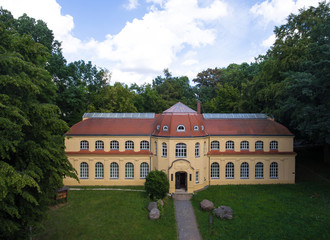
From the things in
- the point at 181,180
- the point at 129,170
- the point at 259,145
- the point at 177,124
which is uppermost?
the point at 177,124

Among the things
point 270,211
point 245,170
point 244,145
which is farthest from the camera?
point 244,145

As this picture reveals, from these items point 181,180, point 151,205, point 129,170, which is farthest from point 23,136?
point 181,180

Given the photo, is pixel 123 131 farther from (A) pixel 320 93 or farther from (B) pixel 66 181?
(A) pixel 320 93

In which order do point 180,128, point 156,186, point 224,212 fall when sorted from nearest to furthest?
1. point 224,212
2. point 156,186
3. point 180,128

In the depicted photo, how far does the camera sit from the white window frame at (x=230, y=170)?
32875 millimetres

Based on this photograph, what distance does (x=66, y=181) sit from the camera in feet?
107

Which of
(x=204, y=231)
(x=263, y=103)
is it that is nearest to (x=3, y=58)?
(x=204, y=231)

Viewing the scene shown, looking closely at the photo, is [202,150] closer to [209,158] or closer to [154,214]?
[209,158]

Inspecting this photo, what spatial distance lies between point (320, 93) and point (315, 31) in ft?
26.0

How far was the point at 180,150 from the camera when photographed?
3034 cm

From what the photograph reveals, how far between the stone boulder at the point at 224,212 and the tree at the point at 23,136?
48.9ft

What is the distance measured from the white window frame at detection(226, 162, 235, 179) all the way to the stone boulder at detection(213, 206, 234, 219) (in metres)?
10.1

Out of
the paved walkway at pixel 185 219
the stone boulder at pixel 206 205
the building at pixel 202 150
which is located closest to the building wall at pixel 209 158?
the building at pixel 202 150

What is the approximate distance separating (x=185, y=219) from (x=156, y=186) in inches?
204
